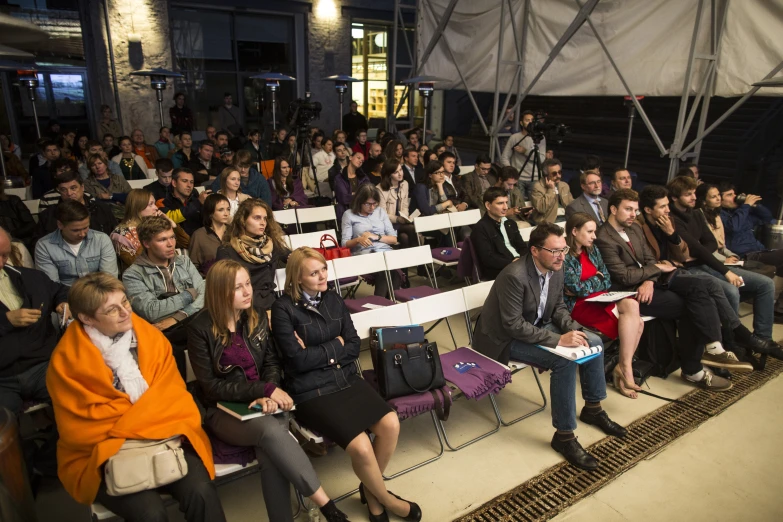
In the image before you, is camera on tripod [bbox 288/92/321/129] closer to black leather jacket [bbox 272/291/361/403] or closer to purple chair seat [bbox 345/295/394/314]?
purple chair seat [bbox 345/295/394/314]

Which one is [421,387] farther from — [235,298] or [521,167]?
[521,167]

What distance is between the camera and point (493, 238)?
4.59 m

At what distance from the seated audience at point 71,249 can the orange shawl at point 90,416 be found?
1.45 m

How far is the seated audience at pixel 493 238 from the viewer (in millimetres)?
4484

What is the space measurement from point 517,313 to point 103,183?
508 cm

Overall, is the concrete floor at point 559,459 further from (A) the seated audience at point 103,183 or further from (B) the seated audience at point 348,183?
(A) the seated audience at point 103,183

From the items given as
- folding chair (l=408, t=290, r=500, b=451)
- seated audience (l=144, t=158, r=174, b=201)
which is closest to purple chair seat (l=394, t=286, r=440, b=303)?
folding chair (l=408, t=290, r=500, b=451)

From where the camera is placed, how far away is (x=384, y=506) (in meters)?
2.68

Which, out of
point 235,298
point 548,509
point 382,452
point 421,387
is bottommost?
point 548,509

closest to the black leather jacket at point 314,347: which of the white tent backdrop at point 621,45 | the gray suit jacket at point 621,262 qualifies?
the gray suit jacket at point 621,262

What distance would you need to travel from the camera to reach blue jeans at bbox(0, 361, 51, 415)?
Result: 2.75 m

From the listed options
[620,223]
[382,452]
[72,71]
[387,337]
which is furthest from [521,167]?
[72,71]

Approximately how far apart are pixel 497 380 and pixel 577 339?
0.56 meters

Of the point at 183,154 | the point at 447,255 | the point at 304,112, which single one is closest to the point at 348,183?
the point at 304,112
